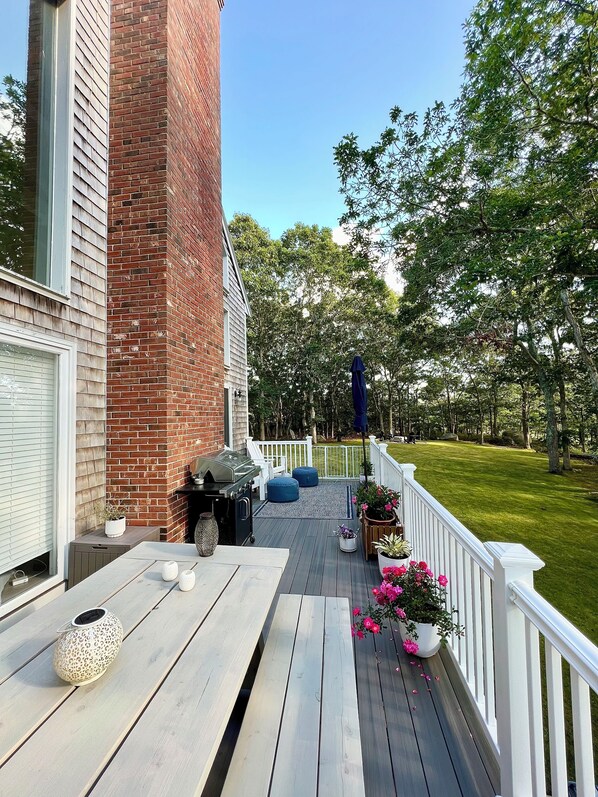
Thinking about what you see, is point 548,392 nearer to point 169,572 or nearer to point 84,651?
point 169,572

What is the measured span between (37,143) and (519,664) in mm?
4626

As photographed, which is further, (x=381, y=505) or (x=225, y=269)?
(x=225, y=269)

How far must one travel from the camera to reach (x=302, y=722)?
1.30 meters

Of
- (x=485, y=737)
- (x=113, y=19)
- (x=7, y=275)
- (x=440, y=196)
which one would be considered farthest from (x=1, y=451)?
(x=440, y=196)

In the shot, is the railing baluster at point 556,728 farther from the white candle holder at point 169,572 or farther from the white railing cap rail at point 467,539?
the white candle holder at point 169,572

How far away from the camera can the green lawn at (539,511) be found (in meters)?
4.26

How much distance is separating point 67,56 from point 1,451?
349 cm

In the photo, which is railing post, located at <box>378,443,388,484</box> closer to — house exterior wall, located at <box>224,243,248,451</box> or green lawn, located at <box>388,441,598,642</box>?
green lawn, located at <box>388,441,598,642</box>

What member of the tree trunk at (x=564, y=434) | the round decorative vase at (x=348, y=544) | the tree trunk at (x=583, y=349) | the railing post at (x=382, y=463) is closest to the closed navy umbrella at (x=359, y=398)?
the railing post at (x=382, y=463)

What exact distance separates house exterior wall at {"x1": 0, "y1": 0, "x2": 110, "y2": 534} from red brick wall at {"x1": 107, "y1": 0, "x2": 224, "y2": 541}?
4.6 inches

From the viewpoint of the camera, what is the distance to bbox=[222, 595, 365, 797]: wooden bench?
3.56 feet

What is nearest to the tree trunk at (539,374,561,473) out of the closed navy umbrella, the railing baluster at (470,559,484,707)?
the closed navy umbrella

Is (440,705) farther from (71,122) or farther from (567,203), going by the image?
(567,203)

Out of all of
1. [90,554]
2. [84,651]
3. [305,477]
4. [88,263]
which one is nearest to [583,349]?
[305,477]
